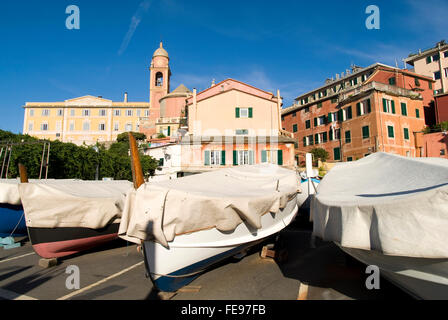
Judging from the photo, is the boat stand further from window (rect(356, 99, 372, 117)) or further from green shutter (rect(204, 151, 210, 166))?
window (rect(356, 99, 372, 117))

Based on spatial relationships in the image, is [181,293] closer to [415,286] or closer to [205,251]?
[205,251]

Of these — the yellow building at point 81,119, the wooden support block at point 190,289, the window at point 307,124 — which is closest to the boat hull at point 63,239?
the wooden support block at point 190,289

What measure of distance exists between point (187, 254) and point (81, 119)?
6745 cm

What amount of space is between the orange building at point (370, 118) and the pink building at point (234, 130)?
7729 millimetres

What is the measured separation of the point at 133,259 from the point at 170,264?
3.17 m

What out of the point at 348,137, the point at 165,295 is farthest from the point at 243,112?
the point at 165,295

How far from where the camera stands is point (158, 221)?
4102 millimetres

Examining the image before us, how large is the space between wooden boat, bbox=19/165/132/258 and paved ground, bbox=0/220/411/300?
507 millimetres

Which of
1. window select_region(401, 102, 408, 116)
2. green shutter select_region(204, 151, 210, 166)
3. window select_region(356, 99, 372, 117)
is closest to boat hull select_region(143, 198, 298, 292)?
green shutter select_region(204, 151, 210, 166)

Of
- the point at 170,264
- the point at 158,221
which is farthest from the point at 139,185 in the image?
the point at 170,264

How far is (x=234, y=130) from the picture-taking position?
89.0 feet

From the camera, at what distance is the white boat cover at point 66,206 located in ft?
20.9

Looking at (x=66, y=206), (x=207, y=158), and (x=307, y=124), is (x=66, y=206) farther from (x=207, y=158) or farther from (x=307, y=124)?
(x=307, y=124)

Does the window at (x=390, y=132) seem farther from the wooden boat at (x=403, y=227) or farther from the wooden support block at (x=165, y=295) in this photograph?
the wooden support block at (x=165, y=295)
